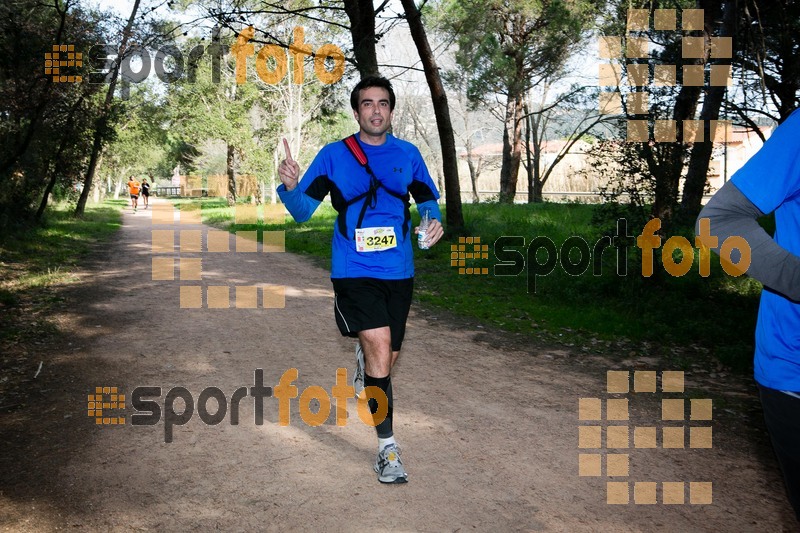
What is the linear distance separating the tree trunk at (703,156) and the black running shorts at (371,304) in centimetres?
597

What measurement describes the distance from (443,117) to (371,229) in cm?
1200

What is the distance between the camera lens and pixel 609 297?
10086 mm

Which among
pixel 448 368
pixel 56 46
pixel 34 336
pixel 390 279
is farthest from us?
pixel 56 46

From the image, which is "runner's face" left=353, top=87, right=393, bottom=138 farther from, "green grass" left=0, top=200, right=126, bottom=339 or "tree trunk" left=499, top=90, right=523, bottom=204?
"tree trunk" left=499, top=90, right=523, bottom=204

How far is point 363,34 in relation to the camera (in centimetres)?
1515

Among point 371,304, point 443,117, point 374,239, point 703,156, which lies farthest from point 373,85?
point 443,117

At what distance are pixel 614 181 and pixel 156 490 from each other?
26.8 ft

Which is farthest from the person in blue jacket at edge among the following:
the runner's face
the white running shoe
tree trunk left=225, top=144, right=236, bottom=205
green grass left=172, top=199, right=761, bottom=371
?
tree trunk left=225, top=144, right=236, bottom=205

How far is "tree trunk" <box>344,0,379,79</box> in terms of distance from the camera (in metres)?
15.0

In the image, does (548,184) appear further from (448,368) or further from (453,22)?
(448,368)

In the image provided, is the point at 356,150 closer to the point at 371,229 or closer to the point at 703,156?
the point at 371,229

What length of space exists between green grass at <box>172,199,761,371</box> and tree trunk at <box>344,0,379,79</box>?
17.4 ft

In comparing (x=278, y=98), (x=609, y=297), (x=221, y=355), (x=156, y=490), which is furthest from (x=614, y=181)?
(x=278, y=98)

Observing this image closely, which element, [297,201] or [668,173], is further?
[668,173]
